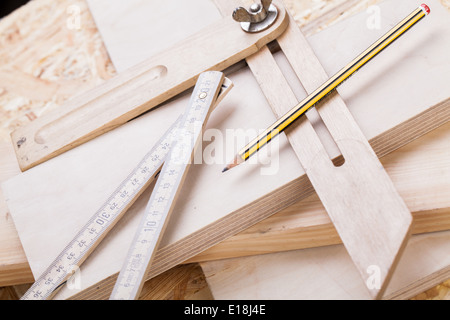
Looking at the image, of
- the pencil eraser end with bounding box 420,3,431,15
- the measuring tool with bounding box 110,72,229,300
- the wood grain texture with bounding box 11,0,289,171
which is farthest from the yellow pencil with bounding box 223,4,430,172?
the wood grain texture with bounding box 11,0,289,171

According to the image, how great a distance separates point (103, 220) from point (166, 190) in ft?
0.49

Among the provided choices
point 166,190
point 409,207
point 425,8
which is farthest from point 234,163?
point 425,8

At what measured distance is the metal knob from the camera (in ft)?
4.08

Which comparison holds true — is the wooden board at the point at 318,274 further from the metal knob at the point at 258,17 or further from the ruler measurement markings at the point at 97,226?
the metal knob at the point at 258,17

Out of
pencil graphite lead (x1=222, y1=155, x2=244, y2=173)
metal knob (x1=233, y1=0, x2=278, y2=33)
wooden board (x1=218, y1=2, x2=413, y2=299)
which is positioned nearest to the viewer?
wooden board (x1=218, y1=2, x2=413, y2=299)

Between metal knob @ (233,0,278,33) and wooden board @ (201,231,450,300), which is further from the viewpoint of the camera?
metal knob @ (233,0,278,33)

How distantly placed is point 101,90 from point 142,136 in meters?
0.18

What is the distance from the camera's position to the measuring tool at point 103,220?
3.55 feet

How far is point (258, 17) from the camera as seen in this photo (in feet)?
4.14

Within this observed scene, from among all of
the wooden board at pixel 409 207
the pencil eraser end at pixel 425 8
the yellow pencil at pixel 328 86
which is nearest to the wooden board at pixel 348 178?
the yellow pencil at pixel 328 86

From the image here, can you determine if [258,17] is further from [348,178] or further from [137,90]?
[348,178]

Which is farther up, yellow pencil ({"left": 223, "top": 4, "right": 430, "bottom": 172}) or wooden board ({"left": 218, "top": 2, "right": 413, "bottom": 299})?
yellow pencil ({"left": 223, "top": 4, "right": 430, "bottom": 172})

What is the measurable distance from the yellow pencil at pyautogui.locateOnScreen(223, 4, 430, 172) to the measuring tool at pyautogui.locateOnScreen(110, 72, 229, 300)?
0.11 m

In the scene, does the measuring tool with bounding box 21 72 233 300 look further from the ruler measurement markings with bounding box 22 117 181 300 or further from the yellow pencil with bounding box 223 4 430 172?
the yellow pencil with bounding box 223 4 430 172
